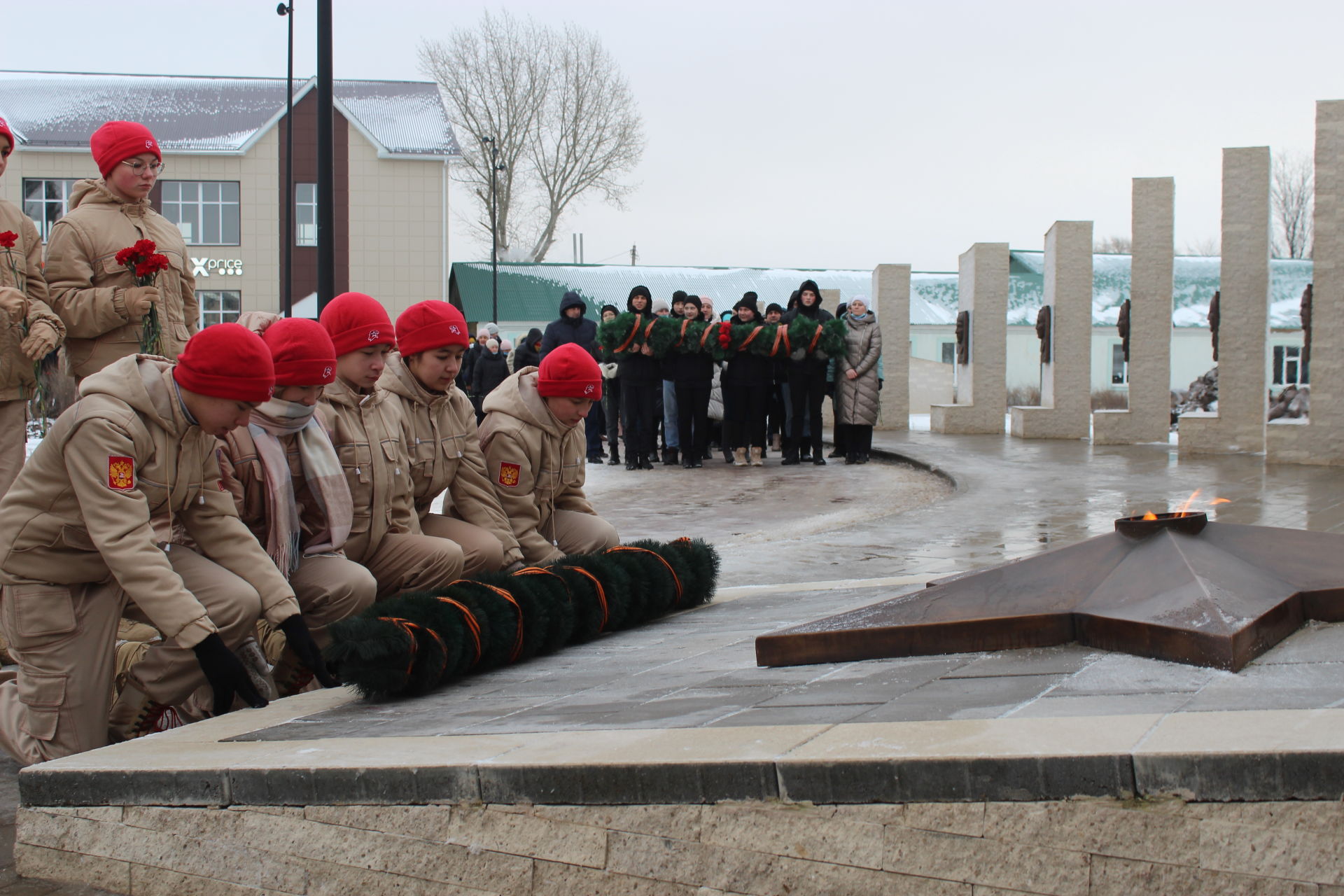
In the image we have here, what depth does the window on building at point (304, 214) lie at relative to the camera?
123ft

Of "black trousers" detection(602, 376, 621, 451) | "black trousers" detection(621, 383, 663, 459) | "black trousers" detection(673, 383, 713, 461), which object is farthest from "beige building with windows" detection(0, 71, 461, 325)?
"black trousers" detection(673, 383, 713, 461)

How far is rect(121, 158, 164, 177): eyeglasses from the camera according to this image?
5.48 m

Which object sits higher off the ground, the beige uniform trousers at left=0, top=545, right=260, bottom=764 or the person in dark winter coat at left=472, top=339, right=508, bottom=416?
the person in dark winter coat at left=472, top=339, right=508, bottom=416

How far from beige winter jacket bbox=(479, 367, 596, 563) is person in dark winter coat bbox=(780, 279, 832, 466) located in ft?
28.6

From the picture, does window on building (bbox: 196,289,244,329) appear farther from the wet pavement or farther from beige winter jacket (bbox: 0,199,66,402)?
beige winter jacket (bbox: 0,199,66,402)

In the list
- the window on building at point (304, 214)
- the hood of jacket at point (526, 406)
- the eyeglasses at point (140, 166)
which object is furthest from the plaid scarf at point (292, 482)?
the window on building at point (304, 214)

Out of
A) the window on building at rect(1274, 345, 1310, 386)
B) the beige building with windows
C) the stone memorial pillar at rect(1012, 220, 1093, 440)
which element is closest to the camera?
the stone memorial pillar at rect(1012, 220, 1093, 440)

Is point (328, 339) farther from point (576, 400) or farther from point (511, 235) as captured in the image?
point (511, 235)

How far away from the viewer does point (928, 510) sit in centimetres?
966

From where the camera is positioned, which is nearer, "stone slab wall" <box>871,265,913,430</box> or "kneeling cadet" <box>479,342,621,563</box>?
"kneeling cadet" <box>479,342,621,563</box>

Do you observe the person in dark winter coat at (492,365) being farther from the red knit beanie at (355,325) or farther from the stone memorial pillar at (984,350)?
the red knit beanie at (355,325)

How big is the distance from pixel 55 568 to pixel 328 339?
1.17 meters

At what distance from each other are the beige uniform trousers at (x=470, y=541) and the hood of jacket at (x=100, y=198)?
192 cm

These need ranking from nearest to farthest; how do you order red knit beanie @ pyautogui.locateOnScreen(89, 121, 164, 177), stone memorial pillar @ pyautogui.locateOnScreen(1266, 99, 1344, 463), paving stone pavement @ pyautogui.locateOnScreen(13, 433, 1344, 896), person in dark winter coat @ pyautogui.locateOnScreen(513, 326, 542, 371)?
1. paving stone pavement @ pyautogui.locateOnScreen(13, 433, 1344, 896)
2. red knit beanie @ pyautogui.locateOnScreen(89, 121, 164, 177)
3. stone memorial pillar @ pyautogui.locateOnScreen(1266, 99, 1344, 463)
4. person in dark winter coat @ pyautogui.locateOnScreen(513, 326, 542, 371)
